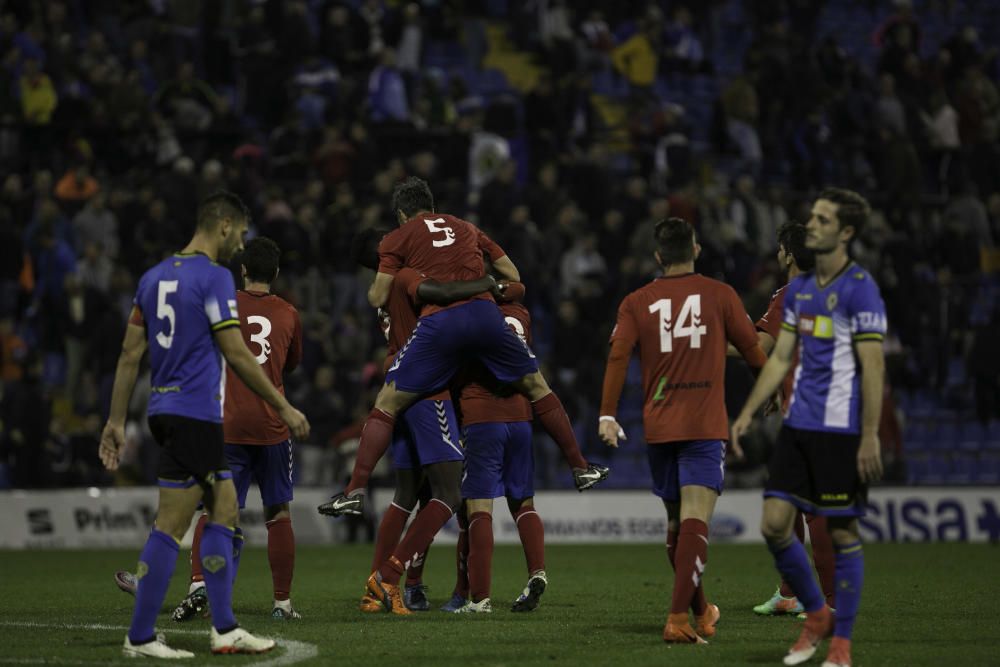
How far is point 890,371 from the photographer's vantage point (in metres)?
23.9

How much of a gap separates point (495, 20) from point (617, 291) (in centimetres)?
917

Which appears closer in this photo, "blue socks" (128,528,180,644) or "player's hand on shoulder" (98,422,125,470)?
"blue socks" (128,528,180,644)

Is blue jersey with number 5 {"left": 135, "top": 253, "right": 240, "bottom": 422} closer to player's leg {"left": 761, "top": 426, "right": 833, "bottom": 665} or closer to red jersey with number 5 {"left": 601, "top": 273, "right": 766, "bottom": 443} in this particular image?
red jersey with number 5 {"left": 601, "top": 273, "right": 766, "bottom": 443}

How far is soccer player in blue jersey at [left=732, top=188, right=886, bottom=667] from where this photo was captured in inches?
322

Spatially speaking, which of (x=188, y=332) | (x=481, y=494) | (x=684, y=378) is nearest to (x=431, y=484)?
(x=481, y=494)

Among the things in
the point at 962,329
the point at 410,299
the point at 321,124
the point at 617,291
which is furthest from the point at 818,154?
the point at 410,299

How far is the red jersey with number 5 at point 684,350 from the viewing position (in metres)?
9.48

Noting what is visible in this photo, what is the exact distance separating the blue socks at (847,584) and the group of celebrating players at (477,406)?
0.03 ft

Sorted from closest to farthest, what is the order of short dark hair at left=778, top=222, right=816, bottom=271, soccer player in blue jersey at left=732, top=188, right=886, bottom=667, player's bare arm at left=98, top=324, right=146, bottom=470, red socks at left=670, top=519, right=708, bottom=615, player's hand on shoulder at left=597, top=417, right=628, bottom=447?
soccer player in blue jersey at left=732, top=188, right=886, bottom=667 < player's bare arm at left=98, top=324, right=146, bottom=470 < red socks at left=670, top=519, right=708, bottom=615 < player's hand on shoulder at left=597, top=417, right=628, bottom=447 < short dark hair at left=778, top=222, right=816, bottom=271

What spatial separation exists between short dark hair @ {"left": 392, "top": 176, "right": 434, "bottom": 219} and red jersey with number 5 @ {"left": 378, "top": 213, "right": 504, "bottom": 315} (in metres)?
0.14

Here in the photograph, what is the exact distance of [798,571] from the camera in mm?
8469

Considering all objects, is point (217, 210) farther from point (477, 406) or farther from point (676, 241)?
A: point (477, 406)

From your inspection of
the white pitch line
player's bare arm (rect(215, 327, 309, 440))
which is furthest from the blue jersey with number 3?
the white pitch line

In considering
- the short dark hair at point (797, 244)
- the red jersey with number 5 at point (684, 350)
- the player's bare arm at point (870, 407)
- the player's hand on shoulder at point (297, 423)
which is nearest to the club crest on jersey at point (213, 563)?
the player's hand on shoulder at point (297, 423)
